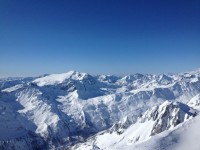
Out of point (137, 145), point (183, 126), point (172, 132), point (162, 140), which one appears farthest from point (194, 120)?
point (137, 145)

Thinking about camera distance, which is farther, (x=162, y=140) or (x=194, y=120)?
(x=194, y=120)

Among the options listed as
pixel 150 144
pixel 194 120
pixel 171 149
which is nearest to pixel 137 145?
pixel 150 144

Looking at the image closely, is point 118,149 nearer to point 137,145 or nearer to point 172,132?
point 137,145

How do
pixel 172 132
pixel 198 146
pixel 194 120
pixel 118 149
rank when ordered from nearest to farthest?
1. pixel 198 146
2. pixel 118 149
3. pixel 172 132
4. pixel 194 120

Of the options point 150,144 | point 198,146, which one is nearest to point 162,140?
point 150,144

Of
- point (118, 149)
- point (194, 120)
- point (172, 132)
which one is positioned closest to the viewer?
point (118, 149)

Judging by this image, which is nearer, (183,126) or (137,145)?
(137,145)

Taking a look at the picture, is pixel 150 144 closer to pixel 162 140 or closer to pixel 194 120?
pixel 162 140

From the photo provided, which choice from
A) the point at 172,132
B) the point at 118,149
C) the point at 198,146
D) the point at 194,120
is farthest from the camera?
the point at 194,120
